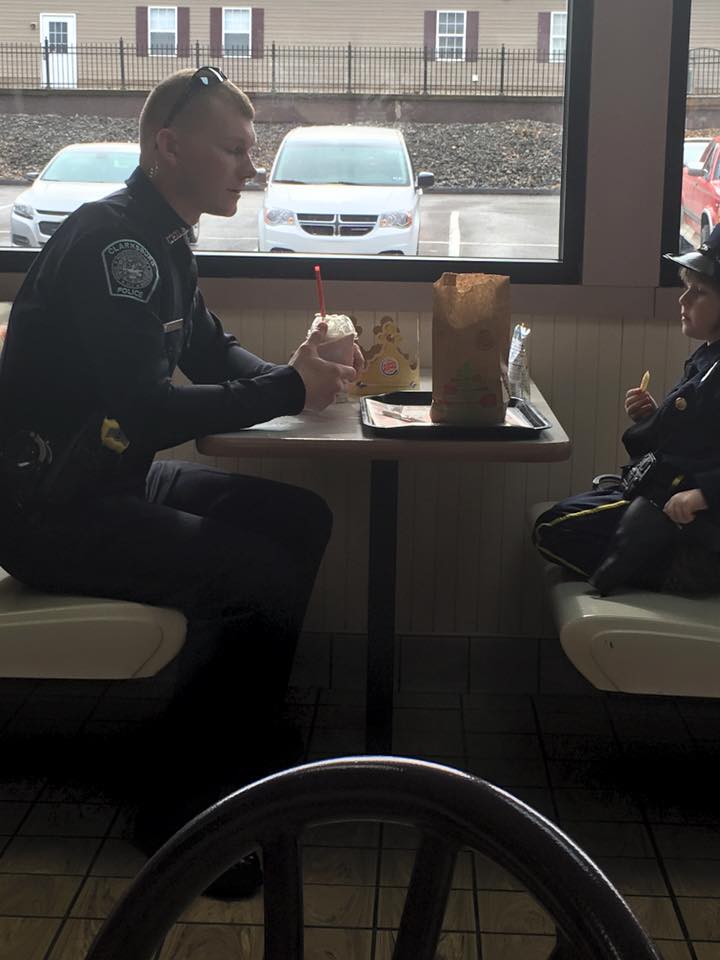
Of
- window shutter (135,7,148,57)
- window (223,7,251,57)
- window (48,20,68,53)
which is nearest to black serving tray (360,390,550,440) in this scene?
window (223,7,251,57)

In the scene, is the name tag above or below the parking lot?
below

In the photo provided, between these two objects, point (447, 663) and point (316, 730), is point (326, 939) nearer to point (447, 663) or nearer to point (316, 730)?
point (316, 730)

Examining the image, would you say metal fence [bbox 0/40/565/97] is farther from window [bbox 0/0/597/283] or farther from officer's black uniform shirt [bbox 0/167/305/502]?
officer's black uniform shirt [bbox 0/167/305/502]

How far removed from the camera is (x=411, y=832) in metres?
2.43

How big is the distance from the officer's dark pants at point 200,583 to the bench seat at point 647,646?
0.57 m

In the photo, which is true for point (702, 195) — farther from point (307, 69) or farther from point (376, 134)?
point (307, 69)

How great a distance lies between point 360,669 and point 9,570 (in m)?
1.13

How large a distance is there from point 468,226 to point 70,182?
39.8 inches

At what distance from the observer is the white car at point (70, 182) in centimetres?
309

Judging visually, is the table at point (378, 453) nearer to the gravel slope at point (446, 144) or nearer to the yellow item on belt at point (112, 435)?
the yellow item on belt at point (112, 435)

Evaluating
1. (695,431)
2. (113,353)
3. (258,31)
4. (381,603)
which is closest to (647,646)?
(695,431)

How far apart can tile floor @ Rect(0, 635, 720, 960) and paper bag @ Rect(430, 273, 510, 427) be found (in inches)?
33.1

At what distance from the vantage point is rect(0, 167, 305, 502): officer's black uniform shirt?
2213 millimetres

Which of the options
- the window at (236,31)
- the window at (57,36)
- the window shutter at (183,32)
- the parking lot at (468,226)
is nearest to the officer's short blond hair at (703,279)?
the parking lot at (468,226)
